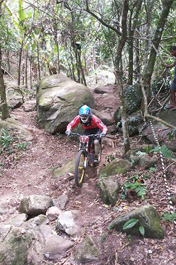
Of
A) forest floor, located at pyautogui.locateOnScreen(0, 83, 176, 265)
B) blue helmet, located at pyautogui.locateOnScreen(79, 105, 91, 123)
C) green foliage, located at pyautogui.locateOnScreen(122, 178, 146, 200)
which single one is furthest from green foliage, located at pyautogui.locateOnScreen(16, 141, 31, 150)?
green foliage, located at pyautogui.locateOnScreen(122, 178, 146, 200)

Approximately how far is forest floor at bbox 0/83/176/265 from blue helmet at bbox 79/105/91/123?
4.83 feet

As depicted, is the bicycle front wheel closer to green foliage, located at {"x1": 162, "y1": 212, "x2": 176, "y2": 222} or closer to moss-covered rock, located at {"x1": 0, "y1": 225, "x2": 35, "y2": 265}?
A: moss-covered rock, located at {"x1": 0, "y1": 225, "x2": 35, "y2": 265}

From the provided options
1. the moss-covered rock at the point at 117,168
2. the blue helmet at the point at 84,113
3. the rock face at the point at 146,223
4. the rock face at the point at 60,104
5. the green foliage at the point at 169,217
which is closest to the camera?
the rock face at the point at 146,223

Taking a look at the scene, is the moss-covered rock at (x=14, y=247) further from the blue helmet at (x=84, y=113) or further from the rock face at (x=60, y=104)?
the rock face at (x=60, y=104)

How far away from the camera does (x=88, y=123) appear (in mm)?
5723

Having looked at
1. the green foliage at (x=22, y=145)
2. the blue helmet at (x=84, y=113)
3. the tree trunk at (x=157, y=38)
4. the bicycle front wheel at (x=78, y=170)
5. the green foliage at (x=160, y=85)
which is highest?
the tree trunk at (x=157, y=38)

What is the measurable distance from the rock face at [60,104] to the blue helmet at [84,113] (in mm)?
3143

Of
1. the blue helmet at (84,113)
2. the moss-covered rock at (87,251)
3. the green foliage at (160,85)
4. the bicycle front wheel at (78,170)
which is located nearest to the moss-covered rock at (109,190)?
the bicycle front wheel at (78,170)

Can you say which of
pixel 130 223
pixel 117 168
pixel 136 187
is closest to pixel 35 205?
pixel 117 168

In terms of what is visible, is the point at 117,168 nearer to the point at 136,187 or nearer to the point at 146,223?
the point at 136,187

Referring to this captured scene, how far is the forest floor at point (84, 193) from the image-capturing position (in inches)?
107

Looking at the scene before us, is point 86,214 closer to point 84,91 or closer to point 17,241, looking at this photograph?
point 17,241

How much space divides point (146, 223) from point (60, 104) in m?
6.86

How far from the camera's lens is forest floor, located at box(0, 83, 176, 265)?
8.89 ft
